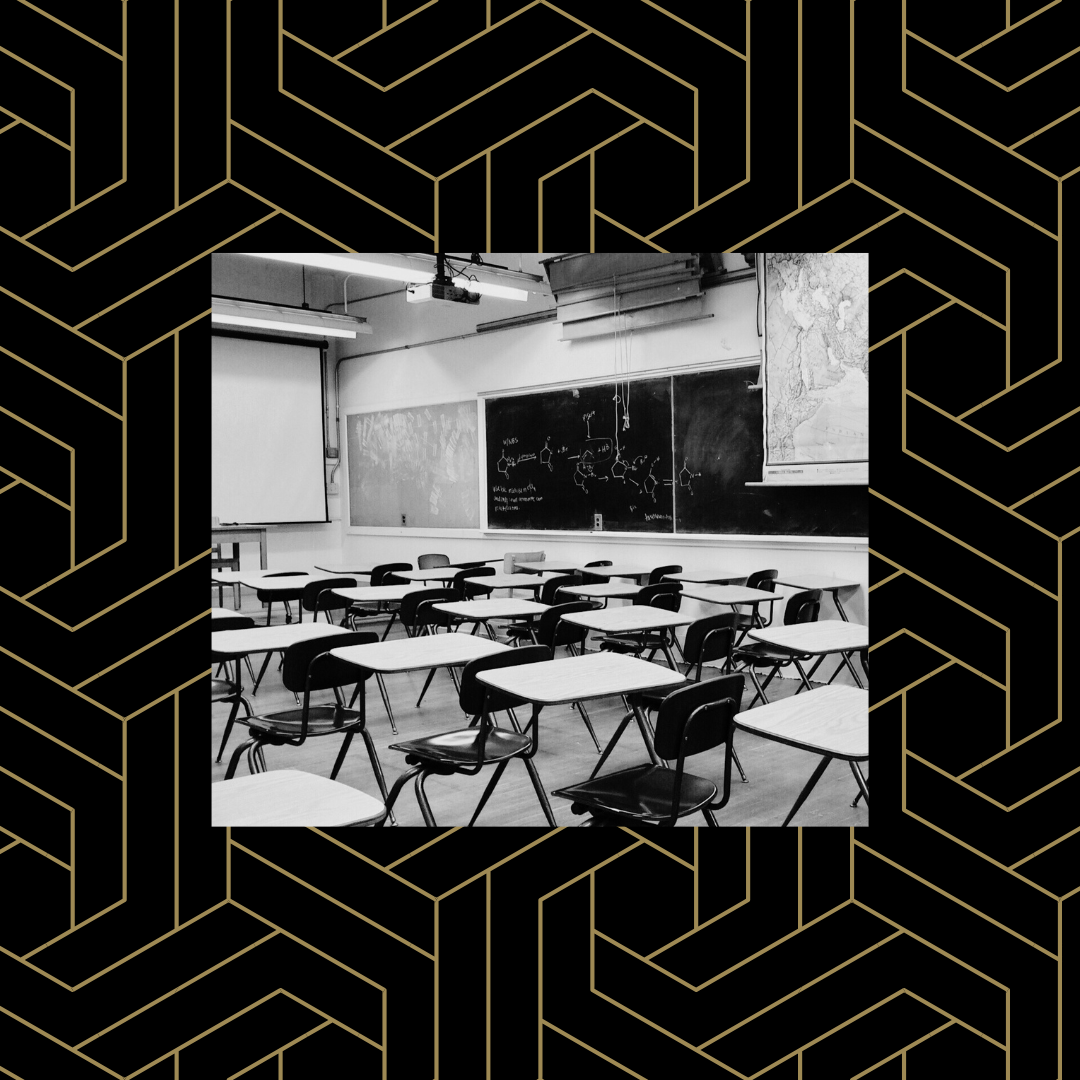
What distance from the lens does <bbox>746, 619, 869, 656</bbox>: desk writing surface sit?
12.4 ft

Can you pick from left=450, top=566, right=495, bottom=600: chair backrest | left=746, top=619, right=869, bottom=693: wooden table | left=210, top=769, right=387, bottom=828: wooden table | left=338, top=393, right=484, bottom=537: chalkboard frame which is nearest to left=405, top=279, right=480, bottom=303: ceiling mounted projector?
left=450, top=566, right=495, bottom=600: chair backrest

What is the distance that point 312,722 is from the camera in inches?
140

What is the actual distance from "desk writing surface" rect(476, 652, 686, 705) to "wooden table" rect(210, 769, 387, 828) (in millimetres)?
828

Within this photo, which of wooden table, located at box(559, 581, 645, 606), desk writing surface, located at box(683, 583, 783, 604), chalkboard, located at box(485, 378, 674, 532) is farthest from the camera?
chalkboard, located at box(485, 378, 674, 532)

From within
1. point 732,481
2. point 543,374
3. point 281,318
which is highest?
point 281,318

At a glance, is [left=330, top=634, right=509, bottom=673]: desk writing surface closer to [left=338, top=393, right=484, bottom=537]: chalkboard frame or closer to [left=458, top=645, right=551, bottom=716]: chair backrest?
[left=458, top=645, right=551, bottom=716]: chair backrest

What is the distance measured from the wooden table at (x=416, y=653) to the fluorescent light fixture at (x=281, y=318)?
473cm

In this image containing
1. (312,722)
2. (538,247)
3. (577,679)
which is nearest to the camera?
(538,247)

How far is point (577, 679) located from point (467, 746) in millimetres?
558

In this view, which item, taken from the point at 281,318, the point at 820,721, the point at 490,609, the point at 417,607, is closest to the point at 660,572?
the point at 417,607

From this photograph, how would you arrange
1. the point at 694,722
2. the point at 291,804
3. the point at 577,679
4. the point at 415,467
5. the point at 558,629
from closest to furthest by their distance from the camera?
the point at 291,804 < the point at 694,722 < the point at 577,679 < the point at 558,629 < the point at 415,467

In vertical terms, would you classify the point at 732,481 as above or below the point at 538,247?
below

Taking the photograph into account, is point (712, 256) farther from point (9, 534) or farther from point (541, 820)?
point (9, 534)

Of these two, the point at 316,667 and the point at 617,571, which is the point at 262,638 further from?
the point at 617,571
